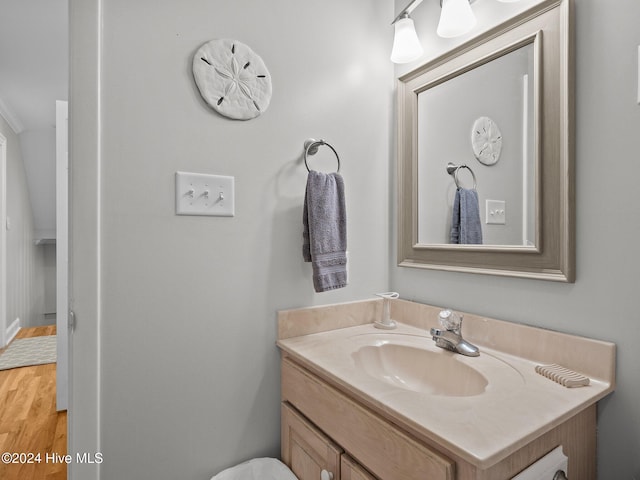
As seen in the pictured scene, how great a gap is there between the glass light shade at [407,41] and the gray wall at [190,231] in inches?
7.8

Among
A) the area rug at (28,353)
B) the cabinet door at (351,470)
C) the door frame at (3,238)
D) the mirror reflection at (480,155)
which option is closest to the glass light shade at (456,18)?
the mirror reflection at (480,155)

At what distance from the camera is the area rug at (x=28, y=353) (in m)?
2.96

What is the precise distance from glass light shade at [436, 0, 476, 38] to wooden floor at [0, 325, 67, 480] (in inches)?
95.8

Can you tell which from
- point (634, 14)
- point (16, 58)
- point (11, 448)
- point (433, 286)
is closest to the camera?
point (634, 14)

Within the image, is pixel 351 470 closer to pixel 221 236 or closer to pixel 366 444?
pixel 366 444

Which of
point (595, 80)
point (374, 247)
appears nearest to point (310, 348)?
point (374, 247)

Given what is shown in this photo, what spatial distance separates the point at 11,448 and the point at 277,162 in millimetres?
2051

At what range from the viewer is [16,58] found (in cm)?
228

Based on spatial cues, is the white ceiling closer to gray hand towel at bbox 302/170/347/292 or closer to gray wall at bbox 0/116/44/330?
gray wall at bbox 0/116/44/330

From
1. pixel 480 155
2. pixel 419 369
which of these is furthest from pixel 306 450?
pixel 480 155

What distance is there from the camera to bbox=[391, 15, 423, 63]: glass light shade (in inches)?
50.9

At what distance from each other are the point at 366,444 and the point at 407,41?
1.33 m

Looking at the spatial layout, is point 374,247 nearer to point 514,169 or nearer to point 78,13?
point 514,169

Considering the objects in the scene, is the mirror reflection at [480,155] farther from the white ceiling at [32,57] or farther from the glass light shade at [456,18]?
the white ceiling at [32,57]
